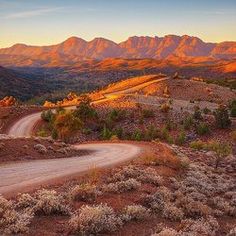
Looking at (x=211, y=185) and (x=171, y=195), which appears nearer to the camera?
(x=171, y=195)

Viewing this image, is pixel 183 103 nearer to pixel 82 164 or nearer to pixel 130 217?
pixel 82 164

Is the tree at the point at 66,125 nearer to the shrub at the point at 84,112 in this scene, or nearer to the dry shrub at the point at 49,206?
the shrub at the point at 84,112

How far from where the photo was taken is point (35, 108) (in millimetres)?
70750

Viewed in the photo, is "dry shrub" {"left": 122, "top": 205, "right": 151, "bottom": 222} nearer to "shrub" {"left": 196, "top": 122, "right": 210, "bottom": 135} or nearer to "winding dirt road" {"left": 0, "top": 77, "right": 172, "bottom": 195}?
"winding dirt road" {"left": 0, "top": 77, "right": 172, "bottom": 195}

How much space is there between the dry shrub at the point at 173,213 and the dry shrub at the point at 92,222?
8.55 feet

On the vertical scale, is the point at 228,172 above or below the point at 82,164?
below

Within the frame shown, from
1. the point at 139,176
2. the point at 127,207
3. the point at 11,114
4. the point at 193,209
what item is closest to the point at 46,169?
the point at 139,176

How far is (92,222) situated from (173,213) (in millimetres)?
3983

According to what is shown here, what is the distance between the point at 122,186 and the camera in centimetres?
1745

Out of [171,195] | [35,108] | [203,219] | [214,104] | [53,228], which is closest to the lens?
[53,228]

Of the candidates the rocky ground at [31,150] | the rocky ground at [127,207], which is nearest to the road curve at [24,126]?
the rocky ground at [31,150]

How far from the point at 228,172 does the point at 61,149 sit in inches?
443

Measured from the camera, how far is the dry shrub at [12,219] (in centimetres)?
1093

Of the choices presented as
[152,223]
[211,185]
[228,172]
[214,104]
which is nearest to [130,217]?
[152,223]
